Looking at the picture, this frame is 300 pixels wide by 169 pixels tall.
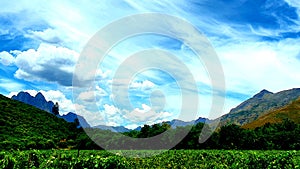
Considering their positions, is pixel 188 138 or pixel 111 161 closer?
pixel 111 161

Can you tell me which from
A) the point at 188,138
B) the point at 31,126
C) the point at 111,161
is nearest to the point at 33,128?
the point at 31,126

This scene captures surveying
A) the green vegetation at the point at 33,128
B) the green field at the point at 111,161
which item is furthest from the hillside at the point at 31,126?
the green field at the point at 111,161

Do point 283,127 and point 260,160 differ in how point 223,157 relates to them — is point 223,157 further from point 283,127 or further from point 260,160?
point 283,127

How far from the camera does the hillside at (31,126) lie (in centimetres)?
8350

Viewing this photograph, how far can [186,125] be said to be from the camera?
72.2 m

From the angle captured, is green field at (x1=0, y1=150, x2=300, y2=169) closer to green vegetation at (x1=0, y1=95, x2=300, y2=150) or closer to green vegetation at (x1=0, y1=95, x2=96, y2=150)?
green vegetation at (x1=0, y1=95, x2=300, y2=150)

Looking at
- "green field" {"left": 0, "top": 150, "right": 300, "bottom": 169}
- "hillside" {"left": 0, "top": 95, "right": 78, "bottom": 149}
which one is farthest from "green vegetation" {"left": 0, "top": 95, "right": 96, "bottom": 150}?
"green field" {"left": 0, "top": 150, "right": 300, "bottom": 169}

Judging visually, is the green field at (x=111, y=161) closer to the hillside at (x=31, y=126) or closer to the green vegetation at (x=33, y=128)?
the green vegetation at (x=33, y=128)

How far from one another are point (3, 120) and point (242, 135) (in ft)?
209

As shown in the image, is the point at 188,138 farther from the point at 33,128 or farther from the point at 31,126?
the point at 31,126

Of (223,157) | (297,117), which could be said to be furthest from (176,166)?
(297,117)

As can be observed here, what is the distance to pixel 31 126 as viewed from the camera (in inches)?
4013

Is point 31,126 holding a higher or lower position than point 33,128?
higher

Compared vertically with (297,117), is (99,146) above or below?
below
